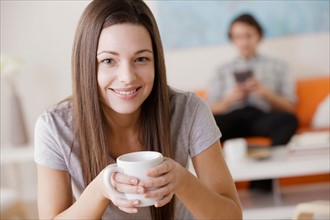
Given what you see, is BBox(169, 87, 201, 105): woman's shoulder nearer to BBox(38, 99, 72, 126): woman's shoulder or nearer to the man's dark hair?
BBox(38, 99, 72, 126): woman's shoulder

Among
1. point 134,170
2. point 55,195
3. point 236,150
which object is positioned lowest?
point 236,150

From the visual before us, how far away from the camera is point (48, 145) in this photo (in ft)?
3.80

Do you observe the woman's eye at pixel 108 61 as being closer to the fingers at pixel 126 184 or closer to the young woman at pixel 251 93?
the fingers at pixel 126 184

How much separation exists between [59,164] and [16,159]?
219 centimetres

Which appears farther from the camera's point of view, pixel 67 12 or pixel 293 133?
pixel 67 12

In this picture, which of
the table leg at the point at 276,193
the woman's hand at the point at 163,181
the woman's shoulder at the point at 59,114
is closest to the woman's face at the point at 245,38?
the table leg at the point at 276,193

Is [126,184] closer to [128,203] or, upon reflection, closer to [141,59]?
[128,203]

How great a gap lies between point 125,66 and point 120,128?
223 millimetres

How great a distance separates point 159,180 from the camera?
910 mm

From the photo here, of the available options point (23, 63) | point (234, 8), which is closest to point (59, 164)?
point (23, 63)

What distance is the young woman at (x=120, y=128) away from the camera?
1063 millimetres

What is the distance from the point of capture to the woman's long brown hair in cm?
108

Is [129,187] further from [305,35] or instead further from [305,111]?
[305,35]

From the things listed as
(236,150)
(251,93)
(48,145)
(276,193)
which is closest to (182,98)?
(48,145)
